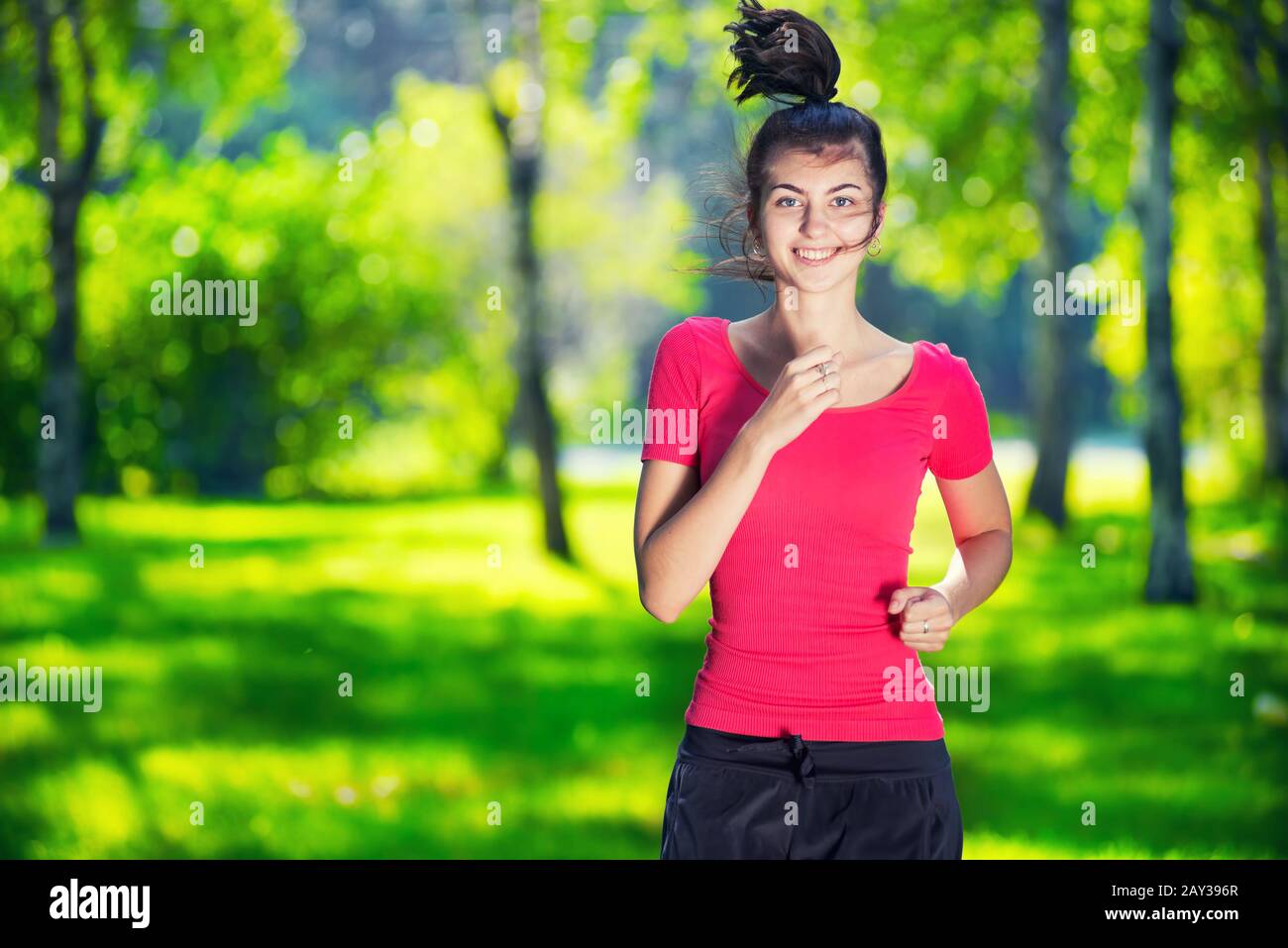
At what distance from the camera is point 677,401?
1862 mm

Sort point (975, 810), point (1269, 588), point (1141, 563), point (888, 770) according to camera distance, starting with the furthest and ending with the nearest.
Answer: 1. point (1141, 563)
2. point (1269, 588)
3. point (975, 810)
4. point (888, 770)

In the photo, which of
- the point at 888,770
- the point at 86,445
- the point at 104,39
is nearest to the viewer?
the point at 888,770

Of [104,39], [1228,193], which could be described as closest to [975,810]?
[104,39]

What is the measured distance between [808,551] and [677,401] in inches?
10.6

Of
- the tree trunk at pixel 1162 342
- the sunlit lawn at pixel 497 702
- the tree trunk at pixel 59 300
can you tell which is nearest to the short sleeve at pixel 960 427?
the sunlit lawn at pixel 497 702

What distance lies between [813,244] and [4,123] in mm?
10595

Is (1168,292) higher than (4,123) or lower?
lower

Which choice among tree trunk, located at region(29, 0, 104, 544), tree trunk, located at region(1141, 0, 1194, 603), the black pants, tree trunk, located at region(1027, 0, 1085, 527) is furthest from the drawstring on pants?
tree trunk, located at region(1027, 0, 1085, 527)

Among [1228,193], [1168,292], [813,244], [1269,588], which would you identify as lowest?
[1269,588]

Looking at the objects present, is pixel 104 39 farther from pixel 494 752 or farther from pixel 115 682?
pixel 494 752

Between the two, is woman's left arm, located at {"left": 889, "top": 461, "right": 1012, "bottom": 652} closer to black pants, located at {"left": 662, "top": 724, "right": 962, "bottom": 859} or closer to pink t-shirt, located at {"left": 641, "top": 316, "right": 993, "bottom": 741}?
pink t-shirt, located at {"left": 641, "top": 316, "right": 993, "bottom": 741}

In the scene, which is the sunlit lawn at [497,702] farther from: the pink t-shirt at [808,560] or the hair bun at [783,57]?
the hair bun at [783,57]

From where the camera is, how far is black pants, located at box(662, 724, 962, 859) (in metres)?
1.81

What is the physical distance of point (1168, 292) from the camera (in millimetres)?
7648
